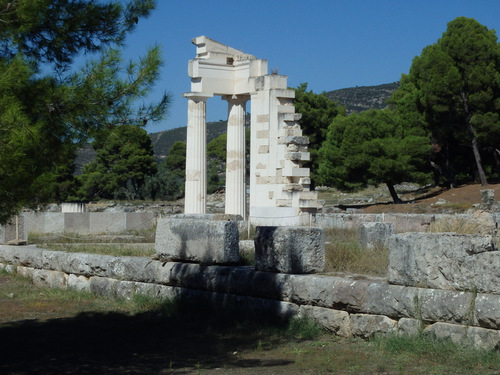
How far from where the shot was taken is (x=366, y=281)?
761cm

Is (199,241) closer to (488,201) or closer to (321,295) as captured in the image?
(321,295)

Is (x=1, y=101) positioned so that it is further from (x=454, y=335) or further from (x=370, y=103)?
(x=370, y=103)

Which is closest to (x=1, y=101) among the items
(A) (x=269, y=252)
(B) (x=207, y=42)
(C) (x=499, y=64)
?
(A) (x=269, y=252)

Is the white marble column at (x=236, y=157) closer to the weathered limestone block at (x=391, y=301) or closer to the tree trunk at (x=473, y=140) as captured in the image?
the weathered limestone block at (x=391, y=301)

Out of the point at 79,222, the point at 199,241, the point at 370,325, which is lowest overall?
the point at 370,325

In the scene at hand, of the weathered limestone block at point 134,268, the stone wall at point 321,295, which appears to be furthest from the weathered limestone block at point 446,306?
the weathered limestone block at point 134,268

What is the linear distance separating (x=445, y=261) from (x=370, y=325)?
3.35ft

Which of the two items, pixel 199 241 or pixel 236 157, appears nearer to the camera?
pixel 199 241

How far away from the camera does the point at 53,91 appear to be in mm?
6699

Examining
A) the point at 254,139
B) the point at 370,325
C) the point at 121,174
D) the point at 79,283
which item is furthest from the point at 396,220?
the point at 121,174

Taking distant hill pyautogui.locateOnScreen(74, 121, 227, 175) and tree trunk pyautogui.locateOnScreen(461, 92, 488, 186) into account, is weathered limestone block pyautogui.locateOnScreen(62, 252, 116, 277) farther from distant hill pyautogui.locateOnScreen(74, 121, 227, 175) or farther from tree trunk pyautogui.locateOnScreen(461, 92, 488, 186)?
distant hill pyautogui.locateOnScreen(74, 121, 227, 175)

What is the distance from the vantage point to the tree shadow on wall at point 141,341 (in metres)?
6.71

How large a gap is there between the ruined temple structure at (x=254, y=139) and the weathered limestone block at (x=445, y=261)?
11.9 m

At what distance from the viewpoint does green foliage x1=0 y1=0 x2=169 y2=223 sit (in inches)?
237
